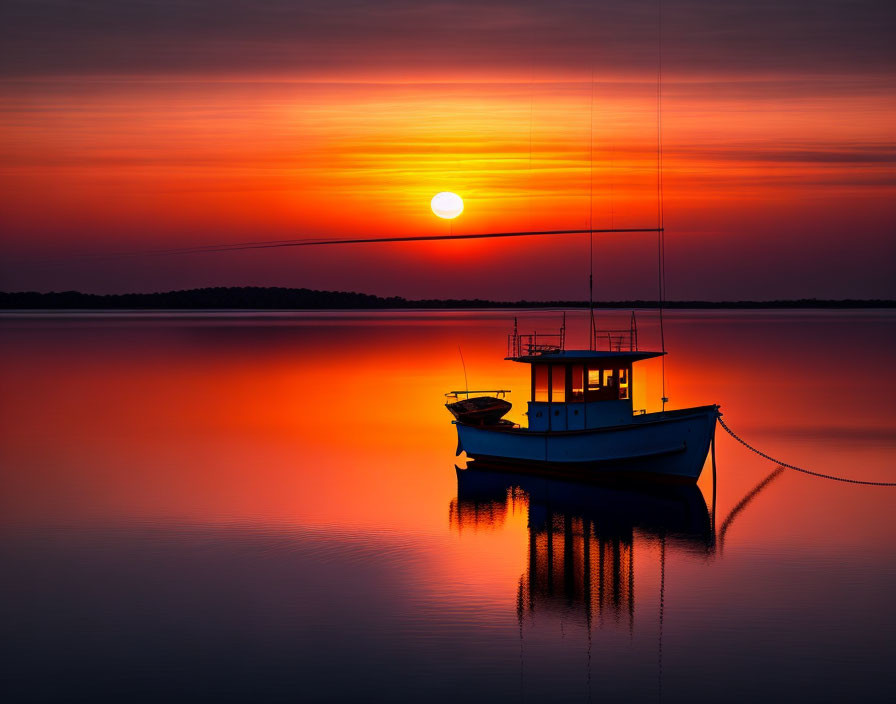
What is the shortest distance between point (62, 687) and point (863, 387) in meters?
65.7

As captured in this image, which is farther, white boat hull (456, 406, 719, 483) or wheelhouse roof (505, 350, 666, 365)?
wheelhouse roof (505, 350, 666, 365)

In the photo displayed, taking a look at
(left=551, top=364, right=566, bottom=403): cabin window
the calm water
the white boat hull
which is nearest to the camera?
the calm water

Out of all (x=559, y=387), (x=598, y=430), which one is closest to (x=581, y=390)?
(x=559, y=387)

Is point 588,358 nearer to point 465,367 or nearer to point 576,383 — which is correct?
point 576,383

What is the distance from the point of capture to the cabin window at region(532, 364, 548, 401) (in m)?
35.7

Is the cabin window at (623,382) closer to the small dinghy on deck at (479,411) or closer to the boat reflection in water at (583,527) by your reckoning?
the boat reflection in water at (583,527)

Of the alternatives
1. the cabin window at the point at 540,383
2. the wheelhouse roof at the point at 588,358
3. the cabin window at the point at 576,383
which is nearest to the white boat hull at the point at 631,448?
the cabin window at the point at 540,383

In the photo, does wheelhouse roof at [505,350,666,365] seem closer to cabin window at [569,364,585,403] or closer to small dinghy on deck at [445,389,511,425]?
cabin window at [569,364,585,403]

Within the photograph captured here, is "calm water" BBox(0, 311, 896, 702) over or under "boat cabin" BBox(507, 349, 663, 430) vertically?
under

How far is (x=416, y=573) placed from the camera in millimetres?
23719

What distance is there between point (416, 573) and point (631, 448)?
1211cm

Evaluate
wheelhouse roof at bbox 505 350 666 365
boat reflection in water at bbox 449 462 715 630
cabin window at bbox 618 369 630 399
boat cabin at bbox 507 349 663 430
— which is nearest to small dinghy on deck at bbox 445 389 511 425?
boat reflection in water at bbox 449 462 715 630

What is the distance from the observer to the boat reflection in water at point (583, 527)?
22.4 metres

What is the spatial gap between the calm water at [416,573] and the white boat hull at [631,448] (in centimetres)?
103
